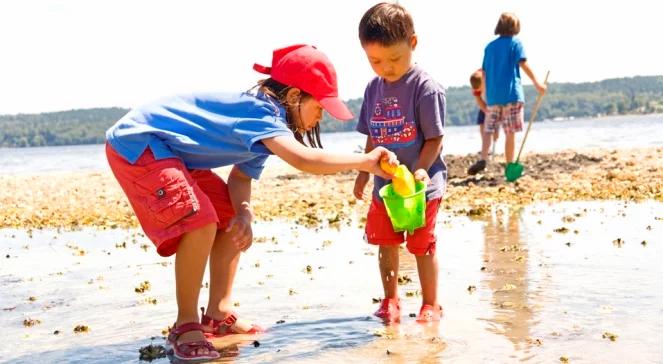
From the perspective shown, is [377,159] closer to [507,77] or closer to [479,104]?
[507,77]

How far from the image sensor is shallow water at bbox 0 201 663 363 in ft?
13.0

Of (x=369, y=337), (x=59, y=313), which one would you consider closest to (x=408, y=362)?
(x=369, y=337)

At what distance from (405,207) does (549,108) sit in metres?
96.7

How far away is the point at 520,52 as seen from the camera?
421 inches

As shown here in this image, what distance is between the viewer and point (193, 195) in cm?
401

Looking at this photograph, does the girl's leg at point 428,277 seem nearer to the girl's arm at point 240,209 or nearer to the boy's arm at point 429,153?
the boy's arm at point 429,153

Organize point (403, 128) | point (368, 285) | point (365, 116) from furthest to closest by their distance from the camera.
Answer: point (368, 285) < point (365, 116) < point (403, 128)

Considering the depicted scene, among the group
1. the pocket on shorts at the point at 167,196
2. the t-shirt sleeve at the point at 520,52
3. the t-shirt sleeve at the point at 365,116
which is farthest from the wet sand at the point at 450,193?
the pocket on shorts at the point at 167,196

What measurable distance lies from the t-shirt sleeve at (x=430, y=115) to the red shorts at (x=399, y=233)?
1.24ft

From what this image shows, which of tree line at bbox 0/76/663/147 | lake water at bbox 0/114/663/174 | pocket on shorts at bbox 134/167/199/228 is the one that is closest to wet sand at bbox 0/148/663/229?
lake water at bbox 0/114/663/174

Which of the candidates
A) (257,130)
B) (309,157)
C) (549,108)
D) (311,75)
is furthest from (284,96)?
(549,108)

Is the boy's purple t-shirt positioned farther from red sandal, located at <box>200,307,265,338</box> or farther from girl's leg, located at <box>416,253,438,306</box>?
red sandal, located at <box>200,307,265,338</box>

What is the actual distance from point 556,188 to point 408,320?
251 inches

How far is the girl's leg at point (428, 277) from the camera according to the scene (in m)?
4.61
